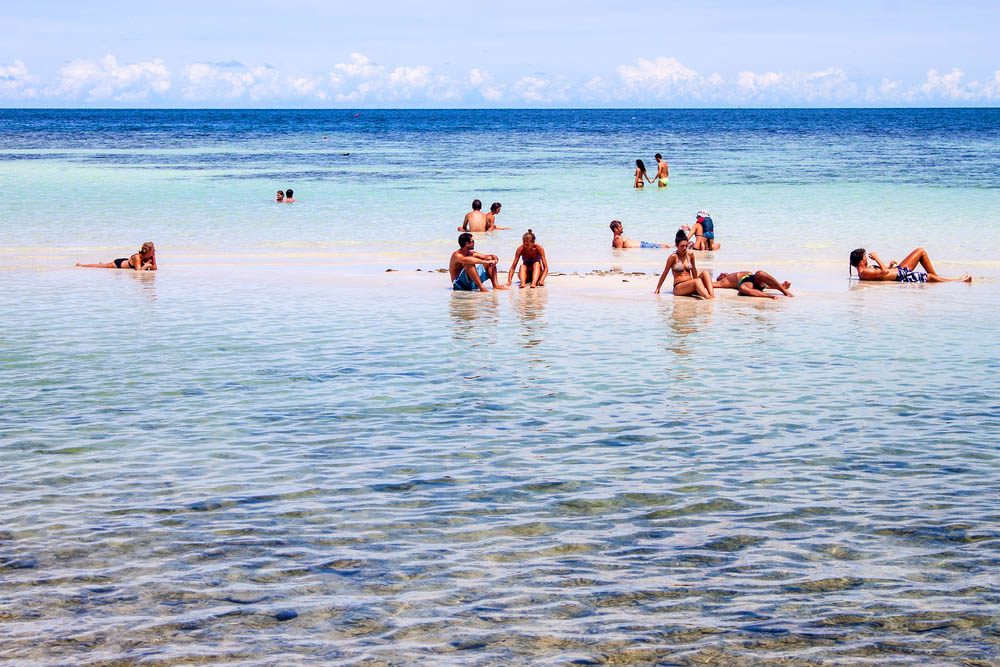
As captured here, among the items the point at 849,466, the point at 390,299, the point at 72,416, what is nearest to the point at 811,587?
the point at 849,466

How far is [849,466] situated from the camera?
897 cm

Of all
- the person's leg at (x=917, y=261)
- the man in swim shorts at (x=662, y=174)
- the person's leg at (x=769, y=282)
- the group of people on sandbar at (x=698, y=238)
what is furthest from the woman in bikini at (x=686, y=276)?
the man in swim shorts at (x=662, y=174)

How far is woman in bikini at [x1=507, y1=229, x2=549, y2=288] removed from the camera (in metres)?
20.8

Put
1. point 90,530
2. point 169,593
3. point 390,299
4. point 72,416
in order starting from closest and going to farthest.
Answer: point 169,593 → point 90,530 → point 72,416 → point 390,299

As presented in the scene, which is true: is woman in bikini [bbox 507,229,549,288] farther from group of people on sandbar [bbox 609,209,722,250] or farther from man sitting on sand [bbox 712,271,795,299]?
group of people on sandbar [bbox 609,209,722,250]

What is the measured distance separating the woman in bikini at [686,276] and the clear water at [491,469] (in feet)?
1.60

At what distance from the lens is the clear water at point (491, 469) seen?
5930 mm

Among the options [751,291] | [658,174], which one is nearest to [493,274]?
[751,291]

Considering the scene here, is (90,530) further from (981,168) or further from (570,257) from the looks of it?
(981,168)

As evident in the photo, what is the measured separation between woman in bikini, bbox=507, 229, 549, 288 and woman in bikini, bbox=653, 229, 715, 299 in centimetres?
248

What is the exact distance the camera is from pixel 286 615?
19.9 ft

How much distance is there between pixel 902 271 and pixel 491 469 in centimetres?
1486

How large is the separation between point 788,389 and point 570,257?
559 inches

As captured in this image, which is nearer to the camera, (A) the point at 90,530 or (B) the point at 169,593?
(B) the point at 169,593
